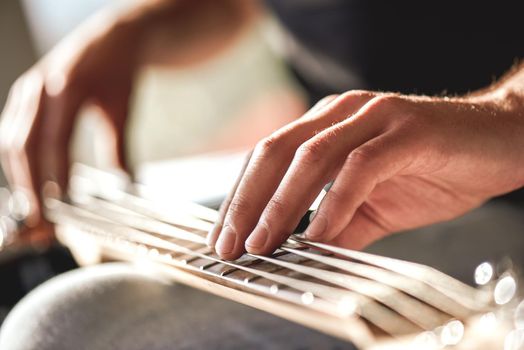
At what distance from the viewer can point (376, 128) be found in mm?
506

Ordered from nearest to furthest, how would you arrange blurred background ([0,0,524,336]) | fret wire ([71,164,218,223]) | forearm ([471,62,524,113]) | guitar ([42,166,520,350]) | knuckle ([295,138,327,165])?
guitar ([42,166,520,350])
knuckle ([295,138,327,165])
forearm ([471,62,524,113])
fret wire ([71,164,218,223])
blurred background ([0,0,524,336])

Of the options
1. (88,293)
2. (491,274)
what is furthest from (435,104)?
(88,293)

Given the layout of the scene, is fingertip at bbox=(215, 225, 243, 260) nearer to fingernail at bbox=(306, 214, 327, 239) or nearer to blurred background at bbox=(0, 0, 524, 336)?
fingernail at bbox=(306, 214, 327, 239)

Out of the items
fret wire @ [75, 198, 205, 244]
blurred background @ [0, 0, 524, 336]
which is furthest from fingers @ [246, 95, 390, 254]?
blurred background @ [0, 0, 524, 336]

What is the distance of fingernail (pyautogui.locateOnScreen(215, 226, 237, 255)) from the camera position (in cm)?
49

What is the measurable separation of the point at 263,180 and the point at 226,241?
6 centimetres

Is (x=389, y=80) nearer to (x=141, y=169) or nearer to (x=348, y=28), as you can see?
(x=348, y=28)

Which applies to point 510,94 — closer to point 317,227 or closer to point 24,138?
point 317,227

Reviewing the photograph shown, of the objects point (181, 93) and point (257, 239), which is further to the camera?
point (181, 93)

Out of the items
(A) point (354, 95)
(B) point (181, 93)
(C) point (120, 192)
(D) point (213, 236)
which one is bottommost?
(B) point (181, 93)

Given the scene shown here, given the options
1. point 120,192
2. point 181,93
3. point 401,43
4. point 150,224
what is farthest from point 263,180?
point 181,93

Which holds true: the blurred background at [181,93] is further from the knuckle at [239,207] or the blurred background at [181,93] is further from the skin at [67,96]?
the knuckle at [239,207]

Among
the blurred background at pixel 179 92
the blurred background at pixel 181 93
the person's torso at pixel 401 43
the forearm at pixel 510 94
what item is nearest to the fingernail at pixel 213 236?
the forearm at pixel 510 94

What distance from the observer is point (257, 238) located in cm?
49
